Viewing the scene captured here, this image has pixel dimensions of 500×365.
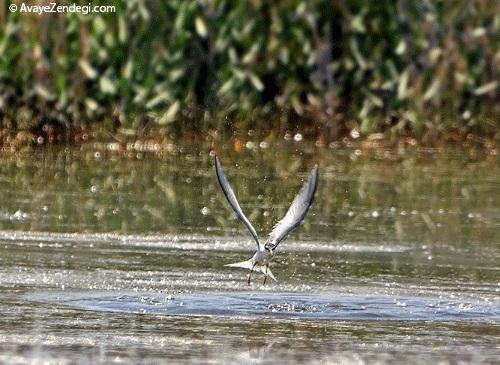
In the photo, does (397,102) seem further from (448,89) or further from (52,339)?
(52,339)

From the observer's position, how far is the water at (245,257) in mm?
7988

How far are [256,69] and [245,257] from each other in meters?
6.70

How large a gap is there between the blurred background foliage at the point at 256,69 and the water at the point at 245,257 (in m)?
0.72

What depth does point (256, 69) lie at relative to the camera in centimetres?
1762

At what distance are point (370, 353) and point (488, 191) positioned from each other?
6662 millimetres

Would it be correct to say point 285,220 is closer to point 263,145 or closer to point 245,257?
point 245,257

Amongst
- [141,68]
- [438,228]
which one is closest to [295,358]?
[438,228]

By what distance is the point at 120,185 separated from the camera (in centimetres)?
1416
